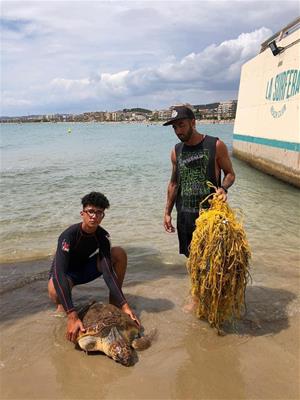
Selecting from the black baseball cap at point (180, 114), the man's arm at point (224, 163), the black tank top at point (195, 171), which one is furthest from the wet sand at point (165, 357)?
the black baseball cap at point (180, 114)

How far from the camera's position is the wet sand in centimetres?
317

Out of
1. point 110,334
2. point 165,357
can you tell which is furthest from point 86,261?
point 165,357

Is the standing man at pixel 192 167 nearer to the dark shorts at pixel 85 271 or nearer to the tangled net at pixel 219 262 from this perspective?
the tangled net at pixel 219 262

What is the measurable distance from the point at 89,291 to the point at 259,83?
18032 millimetres

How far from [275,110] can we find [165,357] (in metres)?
15.0

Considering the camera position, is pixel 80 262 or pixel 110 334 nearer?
pixel 110 334

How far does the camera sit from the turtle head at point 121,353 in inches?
137

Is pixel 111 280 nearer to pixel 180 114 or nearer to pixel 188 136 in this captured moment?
pixel 188 136

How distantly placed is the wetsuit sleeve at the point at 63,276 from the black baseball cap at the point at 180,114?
157 centimetres

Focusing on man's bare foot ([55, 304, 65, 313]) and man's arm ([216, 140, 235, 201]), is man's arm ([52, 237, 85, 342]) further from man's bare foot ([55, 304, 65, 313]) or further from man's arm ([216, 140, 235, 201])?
man's arm ([216, 140, 235, 201])

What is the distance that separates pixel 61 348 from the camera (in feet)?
12.5

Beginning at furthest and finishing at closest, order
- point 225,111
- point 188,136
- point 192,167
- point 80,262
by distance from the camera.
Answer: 1. point 225,111
2. point 80,262
3. point 192,167
4. point 188,136

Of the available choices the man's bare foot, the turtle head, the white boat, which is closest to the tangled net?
the turtle head

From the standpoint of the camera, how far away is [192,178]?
167 inches
